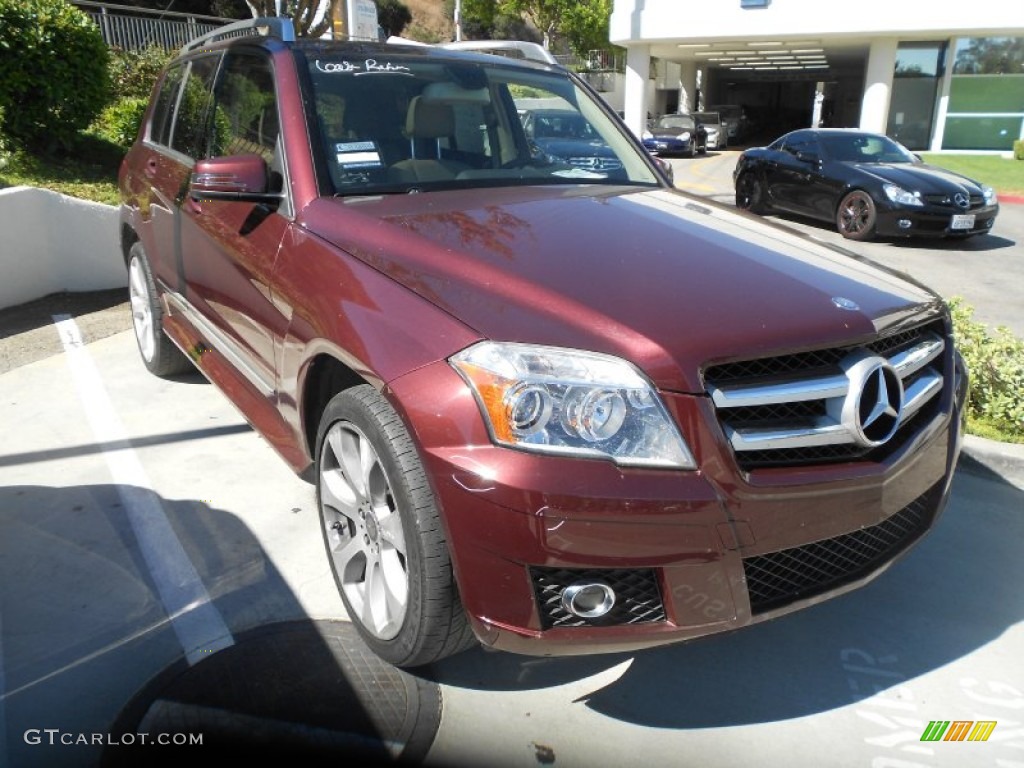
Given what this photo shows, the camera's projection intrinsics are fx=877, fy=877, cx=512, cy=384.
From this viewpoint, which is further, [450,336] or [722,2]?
[722,2]

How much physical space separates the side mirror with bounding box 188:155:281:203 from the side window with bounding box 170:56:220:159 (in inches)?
43.6

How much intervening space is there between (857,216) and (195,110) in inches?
359

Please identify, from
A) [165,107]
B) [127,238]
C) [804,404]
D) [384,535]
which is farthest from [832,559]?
[127,238]

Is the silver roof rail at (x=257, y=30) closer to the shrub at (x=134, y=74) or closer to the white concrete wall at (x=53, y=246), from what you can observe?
the white concrete wall at (x=53, y=246)

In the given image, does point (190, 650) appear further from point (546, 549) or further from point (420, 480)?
point (546, 549)

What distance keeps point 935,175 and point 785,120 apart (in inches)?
1579

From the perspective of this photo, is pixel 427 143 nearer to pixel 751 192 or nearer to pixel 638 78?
pixel 751 192

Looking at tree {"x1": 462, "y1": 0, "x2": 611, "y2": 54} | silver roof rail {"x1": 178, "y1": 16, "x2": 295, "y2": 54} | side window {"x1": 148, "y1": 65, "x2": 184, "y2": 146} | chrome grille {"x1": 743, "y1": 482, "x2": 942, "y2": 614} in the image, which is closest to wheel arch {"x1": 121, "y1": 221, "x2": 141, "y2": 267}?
side window {"x1": 148, "y1": 65, "x2": 184, "y2": 146}

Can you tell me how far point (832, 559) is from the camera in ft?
8.21

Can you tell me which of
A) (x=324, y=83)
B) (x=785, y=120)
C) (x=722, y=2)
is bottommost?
(x=785, y=120)

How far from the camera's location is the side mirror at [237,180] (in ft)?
10.3

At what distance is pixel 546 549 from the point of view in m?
2.12

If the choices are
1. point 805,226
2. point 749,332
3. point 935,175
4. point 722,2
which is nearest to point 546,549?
point 749,332

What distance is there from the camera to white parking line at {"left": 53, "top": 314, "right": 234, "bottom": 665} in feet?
9.77
